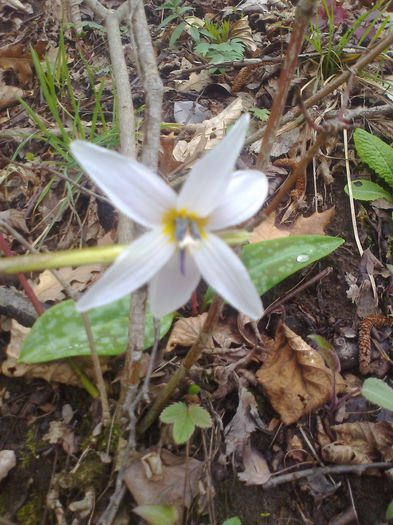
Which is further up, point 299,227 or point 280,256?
point 280,256

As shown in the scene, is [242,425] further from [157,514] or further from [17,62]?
[17,62]

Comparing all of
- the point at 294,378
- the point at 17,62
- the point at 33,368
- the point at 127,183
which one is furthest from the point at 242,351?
the point at 17,62

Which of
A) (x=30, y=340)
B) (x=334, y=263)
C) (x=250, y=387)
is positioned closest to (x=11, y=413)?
(x=30, y=340)

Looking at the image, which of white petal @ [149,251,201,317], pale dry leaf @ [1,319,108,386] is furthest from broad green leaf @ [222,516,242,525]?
white petal @ [149,251,201,317]

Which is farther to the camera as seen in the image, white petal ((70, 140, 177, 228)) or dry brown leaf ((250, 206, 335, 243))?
dry brown leaf ((250, 206, 335, 243))

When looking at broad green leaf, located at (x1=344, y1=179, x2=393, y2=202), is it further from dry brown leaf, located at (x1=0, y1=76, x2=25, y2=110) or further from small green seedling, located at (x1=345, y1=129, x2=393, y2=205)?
dry brown leaf, located at (x1=0, y1=76, x2=25, y2=110)

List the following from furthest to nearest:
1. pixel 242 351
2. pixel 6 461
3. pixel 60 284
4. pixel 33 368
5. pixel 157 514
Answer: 1. pixel 60 284
2. pixel 242 351
3. pixel 33 368
4. pixel 6 461
5. pixel 157 514

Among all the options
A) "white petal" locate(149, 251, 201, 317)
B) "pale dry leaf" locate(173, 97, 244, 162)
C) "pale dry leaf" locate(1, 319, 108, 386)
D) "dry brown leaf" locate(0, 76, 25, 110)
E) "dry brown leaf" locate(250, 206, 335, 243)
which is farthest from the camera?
"dry brown leaf" locate(0, 76, 25, 110)
